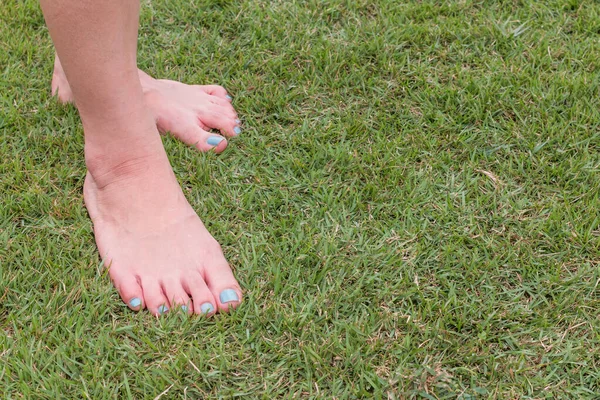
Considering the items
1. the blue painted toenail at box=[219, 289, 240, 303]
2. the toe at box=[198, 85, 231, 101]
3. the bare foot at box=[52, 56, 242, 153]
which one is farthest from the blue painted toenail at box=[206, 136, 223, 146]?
the blue painted toenail at box=[219, 289, 240, 303]

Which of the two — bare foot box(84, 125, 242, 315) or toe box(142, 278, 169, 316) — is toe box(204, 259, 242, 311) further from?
toe box(142, 278, 169, 316)

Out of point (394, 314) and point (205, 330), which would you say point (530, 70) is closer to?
point (394, 314)

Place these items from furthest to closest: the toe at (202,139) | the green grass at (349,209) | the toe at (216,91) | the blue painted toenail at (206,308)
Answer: the toe at (216,91), the toe at (202,139), the blue painted toenail at (206,308), the green grass at (349,209)

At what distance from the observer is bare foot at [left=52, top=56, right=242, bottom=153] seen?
2070 mm

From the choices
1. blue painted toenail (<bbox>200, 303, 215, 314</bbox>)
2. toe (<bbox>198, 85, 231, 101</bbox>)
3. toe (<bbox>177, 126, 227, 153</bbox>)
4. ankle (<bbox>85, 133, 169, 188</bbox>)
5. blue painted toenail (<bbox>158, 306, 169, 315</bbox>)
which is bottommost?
blue painted toenail (<bbox>158, 306, 169, 315</bbox>)

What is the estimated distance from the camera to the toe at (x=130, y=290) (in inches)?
64.2

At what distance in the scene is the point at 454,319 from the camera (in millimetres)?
1599

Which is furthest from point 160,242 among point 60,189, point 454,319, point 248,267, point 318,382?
point 454,319

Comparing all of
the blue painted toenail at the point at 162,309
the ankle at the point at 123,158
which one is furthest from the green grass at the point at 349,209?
the ankle at the point at 123,158

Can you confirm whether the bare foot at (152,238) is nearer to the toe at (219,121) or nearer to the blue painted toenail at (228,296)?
the blue painted toenail at (228,296)

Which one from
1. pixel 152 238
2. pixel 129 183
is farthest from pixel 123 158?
pixel 152 238

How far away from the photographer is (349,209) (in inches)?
74.0

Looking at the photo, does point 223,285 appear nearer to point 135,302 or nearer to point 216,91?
point 135,302

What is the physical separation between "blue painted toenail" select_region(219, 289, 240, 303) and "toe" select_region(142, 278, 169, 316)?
14 cm
